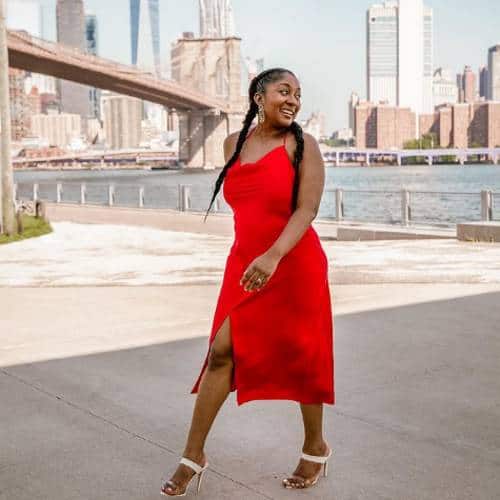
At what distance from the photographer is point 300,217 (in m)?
3.00

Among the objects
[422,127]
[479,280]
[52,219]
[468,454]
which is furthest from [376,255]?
[422,127]

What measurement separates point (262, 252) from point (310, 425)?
2.16ft

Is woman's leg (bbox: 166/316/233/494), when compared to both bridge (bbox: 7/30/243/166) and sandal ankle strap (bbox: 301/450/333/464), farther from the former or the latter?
bridge (bbox: 7/30/243/166)

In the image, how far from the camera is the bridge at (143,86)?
58156 millimetres

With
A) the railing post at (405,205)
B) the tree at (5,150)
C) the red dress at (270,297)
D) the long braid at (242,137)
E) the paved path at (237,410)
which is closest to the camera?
the red dress at (270,297)

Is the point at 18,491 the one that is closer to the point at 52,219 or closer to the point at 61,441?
the point at 61,441

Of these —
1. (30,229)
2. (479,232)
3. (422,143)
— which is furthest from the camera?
(422,143)

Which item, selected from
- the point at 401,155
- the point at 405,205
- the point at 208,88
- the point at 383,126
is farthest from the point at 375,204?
the point at 383,126

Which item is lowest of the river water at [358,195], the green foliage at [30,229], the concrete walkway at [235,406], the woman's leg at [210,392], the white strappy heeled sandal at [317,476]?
the river water at [358,195]

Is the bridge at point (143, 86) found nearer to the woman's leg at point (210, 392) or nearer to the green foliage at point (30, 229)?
the green foliage at point (30, 229)

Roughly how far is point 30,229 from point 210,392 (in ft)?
44.6

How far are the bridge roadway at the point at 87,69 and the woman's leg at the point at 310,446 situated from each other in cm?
5562

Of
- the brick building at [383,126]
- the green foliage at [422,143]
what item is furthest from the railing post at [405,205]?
the brick building at [383,126]

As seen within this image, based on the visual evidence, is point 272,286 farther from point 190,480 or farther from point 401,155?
point 401,155
